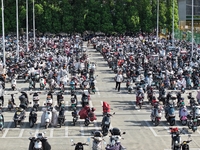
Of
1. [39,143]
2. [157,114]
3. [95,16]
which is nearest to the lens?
[39,143]

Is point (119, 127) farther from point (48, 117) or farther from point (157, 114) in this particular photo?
point (48, 117)

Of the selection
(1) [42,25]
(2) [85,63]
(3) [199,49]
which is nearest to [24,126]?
(2) [85,63]

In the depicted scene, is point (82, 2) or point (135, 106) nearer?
point (135, 106)

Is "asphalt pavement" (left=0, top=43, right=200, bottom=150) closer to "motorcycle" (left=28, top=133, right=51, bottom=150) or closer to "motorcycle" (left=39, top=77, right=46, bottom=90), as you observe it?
"motorcycle" (left=28, top=133, right=51, bottom=150)

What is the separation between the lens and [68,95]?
105ft

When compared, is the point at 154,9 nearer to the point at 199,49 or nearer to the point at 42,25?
the point at 42,25

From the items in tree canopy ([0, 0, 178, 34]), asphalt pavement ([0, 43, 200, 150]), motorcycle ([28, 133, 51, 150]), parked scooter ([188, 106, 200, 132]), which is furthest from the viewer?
tree canopy ([0, 0, 178, 34])

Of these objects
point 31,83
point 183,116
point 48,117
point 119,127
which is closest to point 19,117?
point 48,117

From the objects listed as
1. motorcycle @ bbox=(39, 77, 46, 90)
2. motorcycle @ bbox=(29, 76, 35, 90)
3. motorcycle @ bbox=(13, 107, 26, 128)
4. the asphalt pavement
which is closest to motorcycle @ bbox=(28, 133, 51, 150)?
the asphalt pavement

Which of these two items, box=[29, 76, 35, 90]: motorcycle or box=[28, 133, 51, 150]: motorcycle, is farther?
box=[29, 76, 35, 90]: motorcycle

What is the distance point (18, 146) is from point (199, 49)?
3763 centimetres

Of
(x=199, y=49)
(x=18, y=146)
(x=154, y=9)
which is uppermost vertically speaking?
(x=154, y=9)

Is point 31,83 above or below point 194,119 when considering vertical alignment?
above

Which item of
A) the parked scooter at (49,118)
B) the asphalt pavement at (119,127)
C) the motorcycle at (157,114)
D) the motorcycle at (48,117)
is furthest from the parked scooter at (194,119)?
the motorcycle at (48,117)
